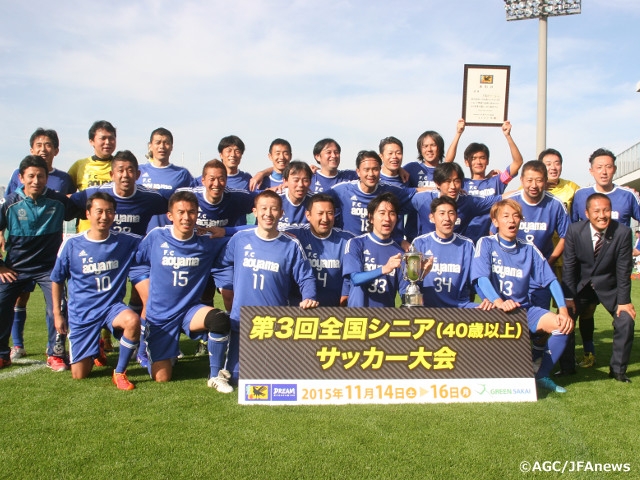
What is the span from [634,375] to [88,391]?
16.0ft

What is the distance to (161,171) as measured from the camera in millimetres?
5949

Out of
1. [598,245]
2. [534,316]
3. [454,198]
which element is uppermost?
[454,198]

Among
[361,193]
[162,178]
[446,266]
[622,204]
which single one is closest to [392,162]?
[361,193]

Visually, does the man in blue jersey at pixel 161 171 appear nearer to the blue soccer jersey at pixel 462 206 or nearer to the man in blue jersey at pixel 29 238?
the man in blue jersey at pixel 29 238

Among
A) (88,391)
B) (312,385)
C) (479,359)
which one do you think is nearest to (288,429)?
(312,385)

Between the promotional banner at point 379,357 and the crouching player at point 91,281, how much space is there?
154 cm

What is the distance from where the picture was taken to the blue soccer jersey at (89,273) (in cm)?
479

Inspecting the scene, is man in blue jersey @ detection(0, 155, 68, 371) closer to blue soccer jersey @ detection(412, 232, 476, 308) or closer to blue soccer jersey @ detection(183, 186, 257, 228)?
blue soccer jersey @ detection(183, 186, 257, 228)

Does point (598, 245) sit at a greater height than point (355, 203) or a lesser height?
lesser

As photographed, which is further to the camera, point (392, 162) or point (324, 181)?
point (324, 181)

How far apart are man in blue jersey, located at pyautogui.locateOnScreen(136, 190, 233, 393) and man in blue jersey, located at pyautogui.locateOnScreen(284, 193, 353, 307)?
87 cm

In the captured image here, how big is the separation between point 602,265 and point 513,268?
3.26 ft

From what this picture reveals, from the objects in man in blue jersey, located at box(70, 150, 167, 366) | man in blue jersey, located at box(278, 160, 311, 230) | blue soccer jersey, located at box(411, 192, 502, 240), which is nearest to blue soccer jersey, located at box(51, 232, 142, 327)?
man in blue jersey, located at box(70, 150, 167, 366)

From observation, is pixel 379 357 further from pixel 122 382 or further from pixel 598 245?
pixel 598 245
